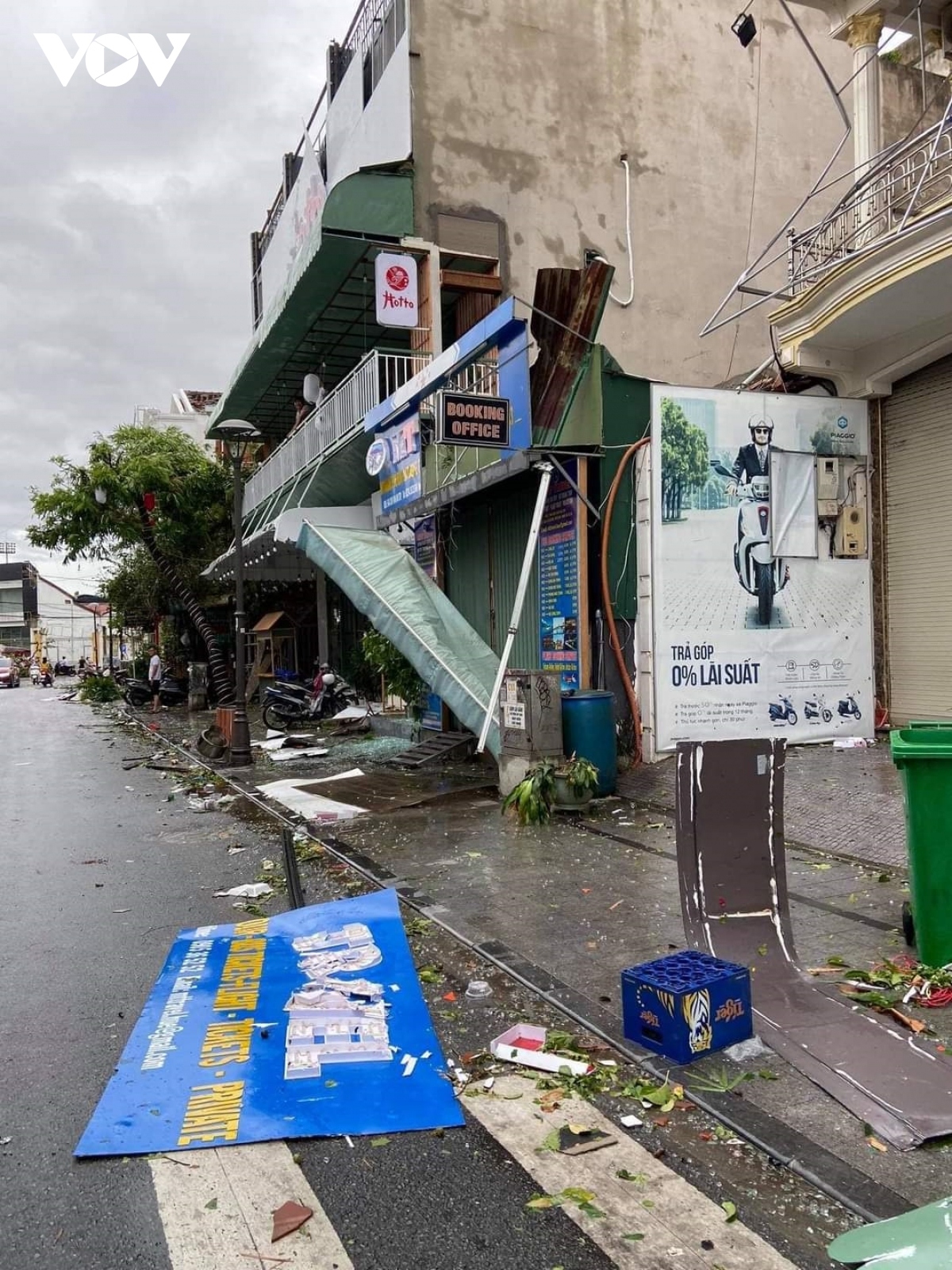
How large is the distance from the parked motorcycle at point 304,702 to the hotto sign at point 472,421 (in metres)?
8.80

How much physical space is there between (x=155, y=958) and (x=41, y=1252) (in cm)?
267

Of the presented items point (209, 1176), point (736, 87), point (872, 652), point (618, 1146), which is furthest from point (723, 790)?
point (736, 87)

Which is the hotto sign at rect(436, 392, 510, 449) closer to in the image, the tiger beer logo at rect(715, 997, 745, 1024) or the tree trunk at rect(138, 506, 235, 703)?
the tiger beer logo at rect(715, 997, 745, 1024)

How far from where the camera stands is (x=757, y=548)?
37.3 feet

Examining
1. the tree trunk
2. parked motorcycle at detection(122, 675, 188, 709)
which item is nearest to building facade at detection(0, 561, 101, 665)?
parked motorcycle at detection(122, 675, 188, 709)

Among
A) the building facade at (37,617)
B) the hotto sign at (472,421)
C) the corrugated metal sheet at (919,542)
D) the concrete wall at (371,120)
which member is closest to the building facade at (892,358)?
the corrugated metal sheet at (919,542)

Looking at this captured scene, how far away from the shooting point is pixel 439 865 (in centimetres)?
747

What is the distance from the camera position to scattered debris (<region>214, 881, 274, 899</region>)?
688 centimetres

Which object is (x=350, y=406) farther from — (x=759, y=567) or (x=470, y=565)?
(x=759, y=567)

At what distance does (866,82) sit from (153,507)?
20018mm

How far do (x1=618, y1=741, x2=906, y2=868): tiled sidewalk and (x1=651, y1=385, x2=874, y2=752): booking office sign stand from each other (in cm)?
59

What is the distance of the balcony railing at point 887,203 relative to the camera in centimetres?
938

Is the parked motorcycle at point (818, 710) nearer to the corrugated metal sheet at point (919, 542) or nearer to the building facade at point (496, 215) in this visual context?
the corrugated metal sheet at point (919, 542)

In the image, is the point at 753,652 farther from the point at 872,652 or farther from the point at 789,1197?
the point at 789,1197
